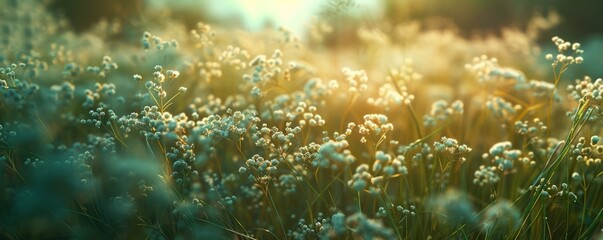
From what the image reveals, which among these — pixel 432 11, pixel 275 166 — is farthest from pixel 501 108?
pixel 432 11

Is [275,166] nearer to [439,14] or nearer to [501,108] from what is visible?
[501,108]

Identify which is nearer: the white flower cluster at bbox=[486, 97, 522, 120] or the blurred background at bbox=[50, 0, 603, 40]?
the white flower cluster at bbox=[486, 97, 522, 120]

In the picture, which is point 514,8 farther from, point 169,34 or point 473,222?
point 473,222

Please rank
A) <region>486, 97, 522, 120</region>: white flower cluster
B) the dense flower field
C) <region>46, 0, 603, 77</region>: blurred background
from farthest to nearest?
<region>46, 0, 603, 77</region>: blurred background → <region>486, 97, 522, 120</region>: white flower cluster → the dense flower field

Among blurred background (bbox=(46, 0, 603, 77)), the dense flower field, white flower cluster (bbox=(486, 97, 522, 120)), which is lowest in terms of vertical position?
the dense flower field

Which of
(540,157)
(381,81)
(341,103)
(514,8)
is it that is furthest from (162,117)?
(514,8)

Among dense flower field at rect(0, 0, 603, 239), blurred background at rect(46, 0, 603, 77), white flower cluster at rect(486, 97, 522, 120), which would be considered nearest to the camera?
dense flower field at rect(0, 0, 603, 239)

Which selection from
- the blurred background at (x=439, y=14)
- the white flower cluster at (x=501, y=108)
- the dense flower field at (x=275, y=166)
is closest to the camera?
the dense flower field at (x=275, y=166)

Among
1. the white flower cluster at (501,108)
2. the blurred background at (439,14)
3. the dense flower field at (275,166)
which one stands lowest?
the dense flower field at (275,166)

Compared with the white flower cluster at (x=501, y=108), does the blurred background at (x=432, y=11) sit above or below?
above

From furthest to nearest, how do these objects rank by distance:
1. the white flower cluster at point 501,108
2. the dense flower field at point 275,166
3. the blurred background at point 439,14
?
the blurred background at point 439,14, the white flower cluster at point 501,108, the dense flower field at point 275,166

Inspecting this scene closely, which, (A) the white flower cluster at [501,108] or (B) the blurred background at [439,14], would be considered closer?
(A) the white flower cluster at [501,108]
